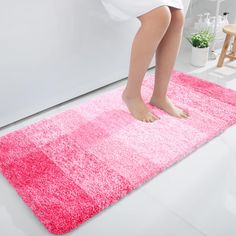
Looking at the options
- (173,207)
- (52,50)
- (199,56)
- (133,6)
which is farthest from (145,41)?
(199,56)

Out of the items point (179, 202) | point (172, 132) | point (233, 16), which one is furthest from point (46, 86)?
point (233, 16)

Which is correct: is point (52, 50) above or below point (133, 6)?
below

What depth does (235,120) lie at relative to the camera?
1416 mm

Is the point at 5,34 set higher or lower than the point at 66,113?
higher

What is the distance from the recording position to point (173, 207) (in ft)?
3.28

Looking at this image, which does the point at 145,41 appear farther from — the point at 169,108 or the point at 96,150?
the point at 96,150

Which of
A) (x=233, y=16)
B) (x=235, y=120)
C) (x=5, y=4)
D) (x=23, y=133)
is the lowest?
(x=23, y=133)

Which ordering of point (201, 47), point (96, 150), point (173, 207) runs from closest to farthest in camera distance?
point (173, 207) < point (96, 150) < point (201, 47)

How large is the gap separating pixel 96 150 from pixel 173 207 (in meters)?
0.37

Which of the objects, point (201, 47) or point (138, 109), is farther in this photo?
point (201, 47)

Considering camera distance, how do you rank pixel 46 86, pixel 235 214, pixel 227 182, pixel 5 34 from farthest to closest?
pixel 46 86 → pixel 5 34 → pixel 227 182 → pixel 235 214

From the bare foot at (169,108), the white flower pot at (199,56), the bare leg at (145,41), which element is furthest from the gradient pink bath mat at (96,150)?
the white flower pot at (199,56)

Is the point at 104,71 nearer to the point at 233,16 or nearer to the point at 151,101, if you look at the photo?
the point at 151,101

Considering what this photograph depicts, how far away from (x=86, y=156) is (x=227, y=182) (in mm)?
500
